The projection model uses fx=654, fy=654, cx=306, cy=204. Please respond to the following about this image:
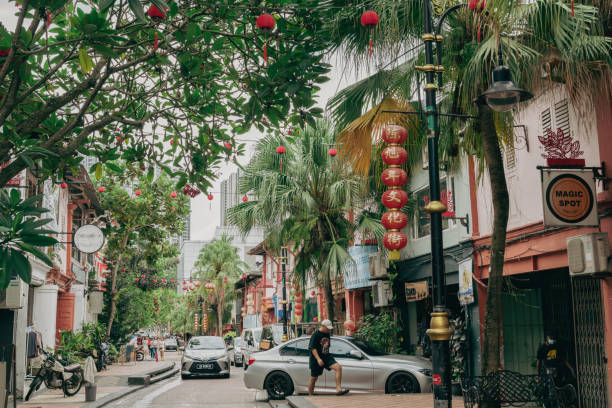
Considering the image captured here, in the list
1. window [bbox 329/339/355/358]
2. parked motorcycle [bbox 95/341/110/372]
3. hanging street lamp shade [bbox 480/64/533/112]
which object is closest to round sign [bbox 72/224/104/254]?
window [bbox 329/339/355/358]

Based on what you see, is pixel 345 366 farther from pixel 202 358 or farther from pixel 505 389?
pixel 202 358

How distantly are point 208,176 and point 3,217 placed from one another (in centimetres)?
450

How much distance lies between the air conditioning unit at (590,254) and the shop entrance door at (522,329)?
5.03 meters

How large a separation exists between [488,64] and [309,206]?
10.9 m

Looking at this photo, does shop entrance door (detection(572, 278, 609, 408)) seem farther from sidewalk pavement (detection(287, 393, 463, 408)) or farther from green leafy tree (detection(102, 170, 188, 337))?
green leafy tree (detection(102, 170, 188, 337))

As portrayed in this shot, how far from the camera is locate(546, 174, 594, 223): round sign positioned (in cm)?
1040

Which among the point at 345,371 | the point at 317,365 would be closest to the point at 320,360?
the point at 317,365

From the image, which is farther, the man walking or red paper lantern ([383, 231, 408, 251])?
the man walking

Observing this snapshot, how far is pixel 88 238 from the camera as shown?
57.2 feet

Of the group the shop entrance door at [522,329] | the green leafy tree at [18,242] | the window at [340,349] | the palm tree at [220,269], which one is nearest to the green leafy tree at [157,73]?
the green leafy tree at [18,242]

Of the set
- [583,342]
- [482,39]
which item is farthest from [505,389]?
[482,39]

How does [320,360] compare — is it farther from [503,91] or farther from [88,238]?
[503,91]

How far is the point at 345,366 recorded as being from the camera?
14961mm

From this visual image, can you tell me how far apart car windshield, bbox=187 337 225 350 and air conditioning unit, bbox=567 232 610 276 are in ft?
54.0
